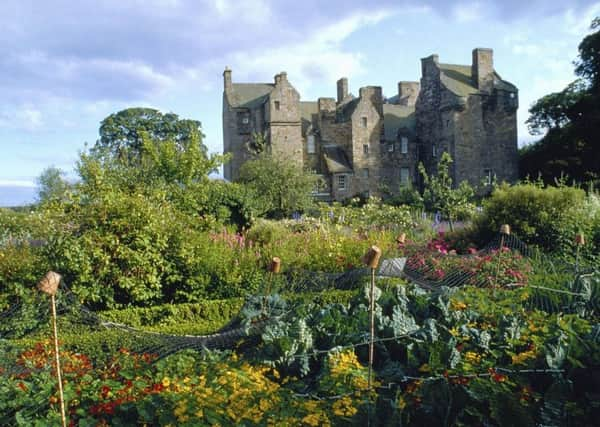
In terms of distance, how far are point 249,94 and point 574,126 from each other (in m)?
23.4

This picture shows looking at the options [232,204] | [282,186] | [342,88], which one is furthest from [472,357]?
[342,88]

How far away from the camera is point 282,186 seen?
92.4 feet

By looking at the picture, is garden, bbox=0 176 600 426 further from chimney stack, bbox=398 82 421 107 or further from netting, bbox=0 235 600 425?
chimney stack, bbox=398 82 421 107

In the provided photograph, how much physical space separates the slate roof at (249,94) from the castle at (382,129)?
0.08 m

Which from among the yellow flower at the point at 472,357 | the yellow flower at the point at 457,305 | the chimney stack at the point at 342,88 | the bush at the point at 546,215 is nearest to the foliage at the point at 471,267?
the bush at the point at 546,215

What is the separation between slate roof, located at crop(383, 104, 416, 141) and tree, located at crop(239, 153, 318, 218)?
17.3 m

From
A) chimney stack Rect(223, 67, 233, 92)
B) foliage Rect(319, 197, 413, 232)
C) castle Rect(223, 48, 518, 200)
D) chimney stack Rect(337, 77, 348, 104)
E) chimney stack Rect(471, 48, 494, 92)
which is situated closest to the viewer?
foliage Rect(319, 197, 413, 232)

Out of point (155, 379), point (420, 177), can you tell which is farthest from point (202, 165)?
point (420, 177)

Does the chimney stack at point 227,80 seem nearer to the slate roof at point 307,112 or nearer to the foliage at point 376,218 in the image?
the slate roof at point 307,112

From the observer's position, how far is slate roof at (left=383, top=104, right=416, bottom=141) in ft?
147

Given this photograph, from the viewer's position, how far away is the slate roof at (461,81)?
39312 mm

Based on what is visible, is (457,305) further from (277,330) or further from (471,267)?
(471,267)

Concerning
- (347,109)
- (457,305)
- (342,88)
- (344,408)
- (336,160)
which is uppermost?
(342,88)

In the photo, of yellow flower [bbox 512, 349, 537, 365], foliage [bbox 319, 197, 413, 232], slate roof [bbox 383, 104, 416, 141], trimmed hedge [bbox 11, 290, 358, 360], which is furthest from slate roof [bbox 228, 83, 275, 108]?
yellow flower [bbox 512, 349, 537, 365]
